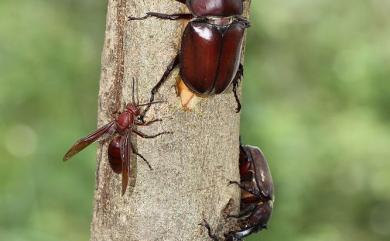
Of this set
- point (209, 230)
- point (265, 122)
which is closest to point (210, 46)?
point (209, 230)

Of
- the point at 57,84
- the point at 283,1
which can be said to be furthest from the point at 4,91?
the point at 283,1

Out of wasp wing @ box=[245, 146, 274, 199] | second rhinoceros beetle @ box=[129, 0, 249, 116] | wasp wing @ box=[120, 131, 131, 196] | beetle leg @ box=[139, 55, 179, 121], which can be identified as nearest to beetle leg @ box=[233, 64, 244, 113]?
second rhinoceros beetle @ box=[129, 0, 249, 116]

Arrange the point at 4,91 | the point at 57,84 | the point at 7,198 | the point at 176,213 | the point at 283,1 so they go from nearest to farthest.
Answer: the point at 176,213, the point at 7,198, the point at 4,91, the point at 57,84, the point at 283,1

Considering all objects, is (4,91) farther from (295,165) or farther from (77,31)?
(295,165)

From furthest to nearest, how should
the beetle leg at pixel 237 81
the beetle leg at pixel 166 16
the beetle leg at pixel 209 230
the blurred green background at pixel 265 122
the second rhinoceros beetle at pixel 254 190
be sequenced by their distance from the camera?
the blurred green background at pixel 265 122
the second rhinoceros beetle at pixel 254 190
the beetle leg at pixel 237 81
the beetle leg at pixel 209 230
the beetle leg at pixel 166 16

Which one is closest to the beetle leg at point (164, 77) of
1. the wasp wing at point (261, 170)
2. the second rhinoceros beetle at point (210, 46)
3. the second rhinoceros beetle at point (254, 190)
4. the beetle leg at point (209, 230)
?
the second rhinoceros beetle at point (210, 46)

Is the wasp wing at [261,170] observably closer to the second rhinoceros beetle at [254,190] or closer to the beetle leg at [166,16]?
the second rhinoceros beetle at [254,190]

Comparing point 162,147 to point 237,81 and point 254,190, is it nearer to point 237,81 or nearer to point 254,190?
point 237,81
